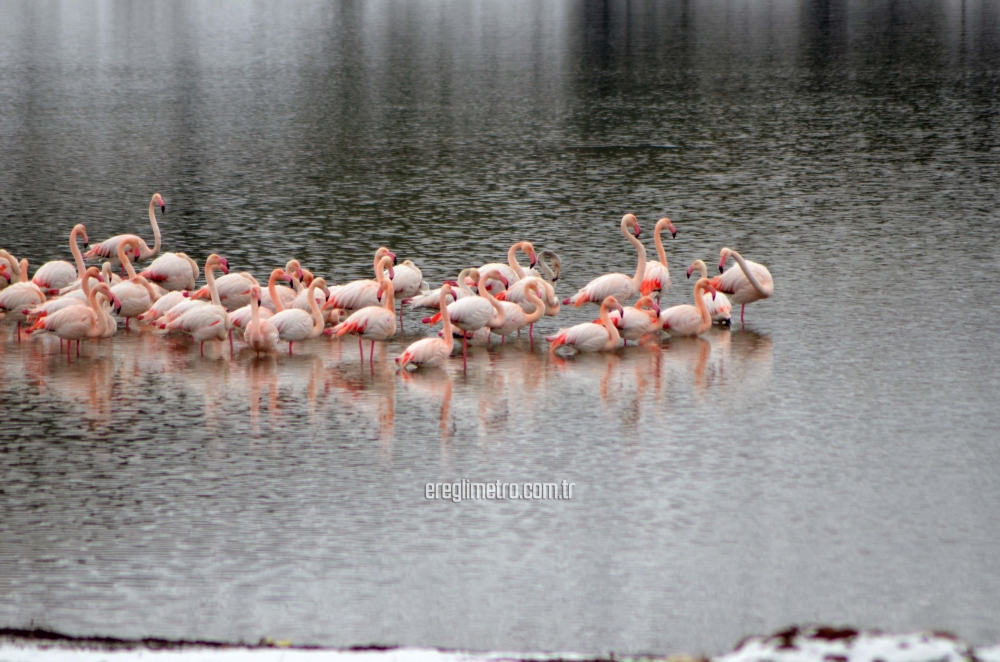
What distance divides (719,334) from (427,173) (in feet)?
32.0

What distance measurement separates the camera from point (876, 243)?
1570 cm

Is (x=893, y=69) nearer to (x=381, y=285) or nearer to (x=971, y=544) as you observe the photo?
(x=381, y=285)

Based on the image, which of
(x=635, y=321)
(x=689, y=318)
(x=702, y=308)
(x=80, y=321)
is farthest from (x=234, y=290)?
(x=702, y=308)

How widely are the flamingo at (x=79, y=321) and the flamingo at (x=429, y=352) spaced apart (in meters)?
2.71

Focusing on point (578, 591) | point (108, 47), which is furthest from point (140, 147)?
point (108, 47)

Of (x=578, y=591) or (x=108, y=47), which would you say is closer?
(x=578, y=591)

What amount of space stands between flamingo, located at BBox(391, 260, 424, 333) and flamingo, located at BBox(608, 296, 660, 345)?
2.14 metres

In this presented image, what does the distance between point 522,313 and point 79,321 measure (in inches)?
153

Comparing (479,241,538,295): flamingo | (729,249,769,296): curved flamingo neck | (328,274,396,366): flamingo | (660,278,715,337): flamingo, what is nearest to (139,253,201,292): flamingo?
(328,274,396,366): flamingo

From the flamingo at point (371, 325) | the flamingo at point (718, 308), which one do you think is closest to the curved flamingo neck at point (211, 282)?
the flamingo at point (371, 325)

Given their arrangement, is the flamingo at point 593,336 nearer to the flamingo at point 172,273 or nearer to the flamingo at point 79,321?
the flamingo at point 79,321

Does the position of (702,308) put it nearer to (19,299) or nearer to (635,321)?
(635,321)

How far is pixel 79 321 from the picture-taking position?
11742mm

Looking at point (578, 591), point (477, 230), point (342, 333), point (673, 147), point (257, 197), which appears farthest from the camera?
point (673, 147)
